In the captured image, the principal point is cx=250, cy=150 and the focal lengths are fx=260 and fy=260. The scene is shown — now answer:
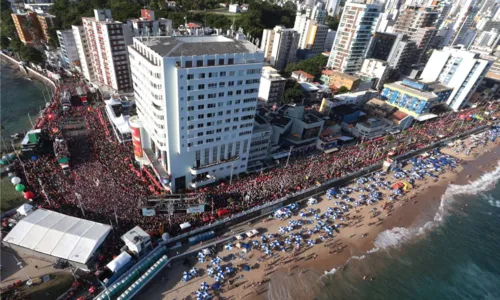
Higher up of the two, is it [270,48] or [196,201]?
[270,48]

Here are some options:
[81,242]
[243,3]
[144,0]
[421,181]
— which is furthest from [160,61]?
[243,3]

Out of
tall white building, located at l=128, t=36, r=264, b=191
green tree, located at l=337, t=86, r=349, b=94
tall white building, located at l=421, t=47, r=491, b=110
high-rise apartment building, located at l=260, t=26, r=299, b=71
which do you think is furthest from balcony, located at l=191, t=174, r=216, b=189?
Answer: tall white building, located at l=421, t=47, r=491, b=110

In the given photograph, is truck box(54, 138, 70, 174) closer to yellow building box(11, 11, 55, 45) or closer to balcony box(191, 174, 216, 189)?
balcony box(191, 174, 216, 189)

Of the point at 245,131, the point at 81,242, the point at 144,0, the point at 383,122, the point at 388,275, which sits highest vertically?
the point at 144,0

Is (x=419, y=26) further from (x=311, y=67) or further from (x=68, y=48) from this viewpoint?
Result: (x=68, y=48)

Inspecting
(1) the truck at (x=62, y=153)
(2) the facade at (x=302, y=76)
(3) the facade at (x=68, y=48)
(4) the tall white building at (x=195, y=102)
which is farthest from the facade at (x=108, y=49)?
(2) the facade at (x=302, y=76)

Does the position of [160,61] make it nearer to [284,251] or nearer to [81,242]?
[81,242]
